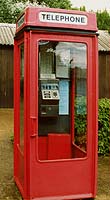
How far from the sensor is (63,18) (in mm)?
4617

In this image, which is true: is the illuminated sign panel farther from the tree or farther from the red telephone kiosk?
the tree

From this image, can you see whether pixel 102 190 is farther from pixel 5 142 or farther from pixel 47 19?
pixel 5 142

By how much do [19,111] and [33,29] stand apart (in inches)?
53.3

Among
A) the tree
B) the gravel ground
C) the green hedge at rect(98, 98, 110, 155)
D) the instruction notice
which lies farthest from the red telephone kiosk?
the tree

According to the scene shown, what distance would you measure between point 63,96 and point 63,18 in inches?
52.6

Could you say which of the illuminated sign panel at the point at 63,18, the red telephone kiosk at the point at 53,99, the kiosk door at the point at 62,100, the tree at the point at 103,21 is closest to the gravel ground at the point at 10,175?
the red telephone kiosk at the point at 53,99

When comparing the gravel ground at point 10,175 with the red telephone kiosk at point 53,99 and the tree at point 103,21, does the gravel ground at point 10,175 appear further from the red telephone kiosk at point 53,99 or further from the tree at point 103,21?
the tree at point 103,21

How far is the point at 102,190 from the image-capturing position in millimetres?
5453

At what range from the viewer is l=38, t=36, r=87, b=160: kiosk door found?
5.06 m

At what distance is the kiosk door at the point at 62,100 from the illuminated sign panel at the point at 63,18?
0.32 meters

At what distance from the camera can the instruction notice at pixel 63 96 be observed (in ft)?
18.0

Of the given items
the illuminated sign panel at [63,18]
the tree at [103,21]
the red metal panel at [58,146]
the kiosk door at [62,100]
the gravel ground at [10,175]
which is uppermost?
the tree at [103,21]

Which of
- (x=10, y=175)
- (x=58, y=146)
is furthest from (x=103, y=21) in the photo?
(x=58, y=146)

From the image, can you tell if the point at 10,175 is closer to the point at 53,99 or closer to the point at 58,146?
the point at 58,146
